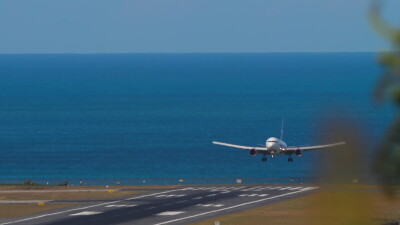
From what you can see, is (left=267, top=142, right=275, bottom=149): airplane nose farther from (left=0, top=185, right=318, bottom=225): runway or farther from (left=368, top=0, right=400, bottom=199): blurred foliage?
(left=368, top=0, right=400, bottom=199): blurred foliage

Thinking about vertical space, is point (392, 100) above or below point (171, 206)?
below

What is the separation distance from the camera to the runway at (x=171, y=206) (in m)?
88.4

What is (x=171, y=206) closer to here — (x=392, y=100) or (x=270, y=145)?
(x=270, y=145)

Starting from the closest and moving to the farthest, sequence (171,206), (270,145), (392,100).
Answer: (392,100) → (171,206) → (270,145)

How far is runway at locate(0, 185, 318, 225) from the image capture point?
8838cm

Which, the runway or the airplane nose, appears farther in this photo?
the airplane nose

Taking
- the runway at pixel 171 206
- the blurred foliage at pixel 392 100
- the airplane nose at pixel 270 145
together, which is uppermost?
the airplane nose at pixel 270 145

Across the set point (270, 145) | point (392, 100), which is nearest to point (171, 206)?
point (270, 145)

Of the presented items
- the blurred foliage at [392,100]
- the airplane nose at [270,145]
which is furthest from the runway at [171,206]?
the blurred foliage at [392,100]

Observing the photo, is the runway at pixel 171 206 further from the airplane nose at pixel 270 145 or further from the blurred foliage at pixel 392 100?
the blurred foliage at pixel 392 100

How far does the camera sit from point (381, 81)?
18.1ft

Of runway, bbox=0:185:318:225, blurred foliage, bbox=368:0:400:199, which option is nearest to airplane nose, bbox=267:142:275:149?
runway, bbox=0:185:318:225

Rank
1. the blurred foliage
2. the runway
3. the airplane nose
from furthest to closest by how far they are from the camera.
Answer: the airplane nose
the runway
the blurred foliage

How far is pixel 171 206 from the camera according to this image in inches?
3925
